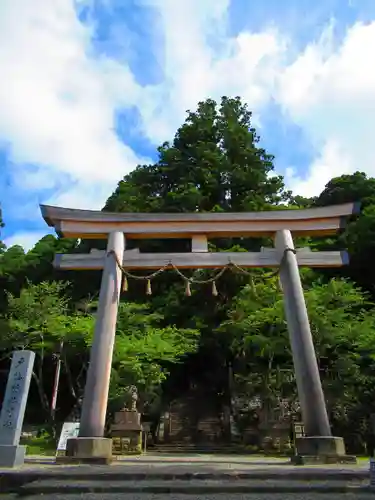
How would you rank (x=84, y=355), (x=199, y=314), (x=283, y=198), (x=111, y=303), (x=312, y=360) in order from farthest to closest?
(x=283, y=198) → (x=199, y=314) → (x=84, y=355) → (x=111, y=303) → (x=312, y=360)

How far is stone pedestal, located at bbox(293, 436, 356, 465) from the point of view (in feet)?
25.0

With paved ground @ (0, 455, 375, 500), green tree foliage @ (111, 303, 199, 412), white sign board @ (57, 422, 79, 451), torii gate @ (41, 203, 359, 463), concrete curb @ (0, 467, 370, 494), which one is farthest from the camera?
green tree foliage @ (111, 303, 199, 412)

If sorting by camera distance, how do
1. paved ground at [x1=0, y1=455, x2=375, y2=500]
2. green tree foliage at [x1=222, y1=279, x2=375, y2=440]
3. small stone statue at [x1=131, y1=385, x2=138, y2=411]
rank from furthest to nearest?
green tree foliage at [x1=222, y1=279, x2=375, y2=440] → small stone statue at [x1=131, y1=385, x2=138, y2=411] → paved ground at [x1=0, y1=455, x2=375, y2=500]

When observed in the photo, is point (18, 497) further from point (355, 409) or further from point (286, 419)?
point (355, 409)

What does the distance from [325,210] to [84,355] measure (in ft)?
35.3

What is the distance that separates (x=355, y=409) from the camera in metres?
13.4

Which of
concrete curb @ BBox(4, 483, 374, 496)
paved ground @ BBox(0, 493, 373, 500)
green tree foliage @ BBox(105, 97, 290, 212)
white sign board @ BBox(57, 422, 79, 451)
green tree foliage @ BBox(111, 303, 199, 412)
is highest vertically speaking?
green tree foliage @ BBox(105, 97, 290, 212)

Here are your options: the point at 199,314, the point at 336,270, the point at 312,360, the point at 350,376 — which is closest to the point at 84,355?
the point at 199,314

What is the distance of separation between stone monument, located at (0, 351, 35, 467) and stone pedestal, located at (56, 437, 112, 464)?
764mm

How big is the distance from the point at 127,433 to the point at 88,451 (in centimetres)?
516

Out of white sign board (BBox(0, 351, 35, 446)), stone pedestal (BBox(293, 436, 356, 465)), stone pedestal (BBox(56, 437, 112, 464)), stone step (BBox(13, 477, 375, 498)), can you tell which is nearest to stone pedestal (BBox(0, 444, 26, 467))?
white sign board (BBox(0, 351, 35, 446))

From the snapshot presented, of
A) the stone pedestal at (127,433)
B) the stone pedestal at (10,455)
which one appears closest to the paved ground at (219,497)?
the stone pedestal at (10,455)

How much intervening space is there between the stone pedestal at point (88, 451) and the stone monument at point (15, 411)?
2.51 feet

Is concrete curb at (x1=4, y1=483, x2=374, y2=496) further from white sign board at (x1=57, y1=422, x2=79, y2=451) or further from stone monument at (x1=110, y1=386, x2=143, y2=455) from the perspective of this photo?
stone monument at (x1=110, y1=386, x2=143, y2=455)
